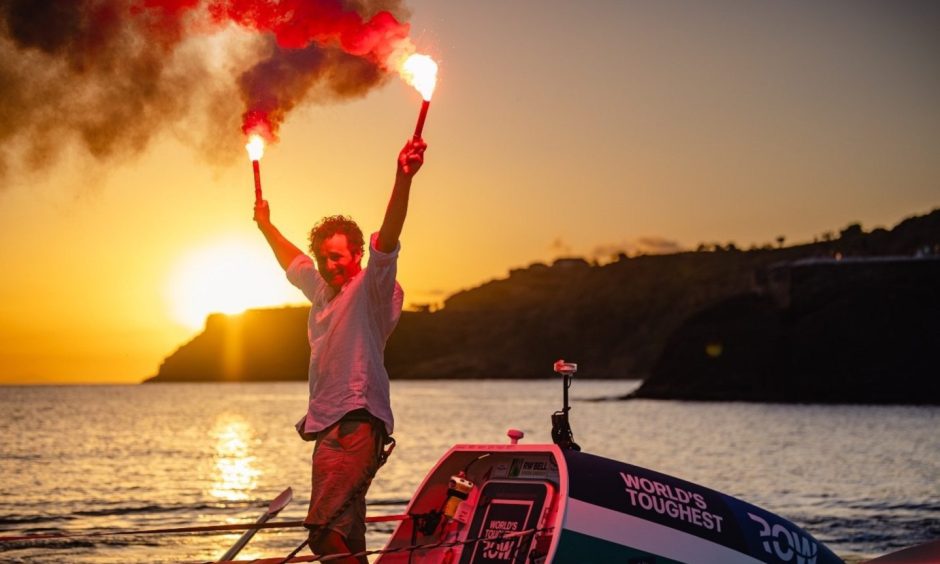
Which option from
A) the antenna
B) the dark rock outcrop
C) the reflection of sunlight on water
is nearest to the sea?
the reflection of sunlight on water

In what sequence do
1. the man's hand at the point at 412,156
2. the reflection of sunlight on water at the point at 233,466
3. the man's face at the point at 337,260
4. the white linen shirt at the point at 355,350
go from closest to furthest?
the man's hand at the point at 412,156 < the white linen shirt at the point at 355,350 < the man's face at the point at 337,260 < the reflection of sunlight on water at the point at 233,466

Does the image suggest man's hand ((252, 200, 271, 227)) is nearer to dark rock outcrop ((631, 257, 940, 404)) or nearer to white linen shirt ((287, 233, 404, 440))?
white linen shirt ((287, 233, 404, 440))

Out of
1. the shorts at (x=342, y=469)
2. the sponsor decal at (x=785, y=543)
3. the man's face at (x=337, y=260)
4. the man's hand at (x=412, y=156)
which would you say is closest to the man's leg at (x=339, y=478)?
the shorts at (x=342, y=469)

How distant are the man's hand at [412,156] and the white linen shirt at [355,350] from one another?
0.60m

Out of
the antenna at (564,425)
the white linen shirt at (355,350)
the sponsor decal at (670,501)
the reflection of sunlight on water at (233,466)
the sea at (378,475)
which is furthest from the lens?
the reflection of sunlight on water at (233,466)

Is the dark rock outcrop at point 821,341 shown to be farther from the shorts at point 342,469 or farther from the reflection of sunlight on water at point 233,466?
the shorts at point 342,469

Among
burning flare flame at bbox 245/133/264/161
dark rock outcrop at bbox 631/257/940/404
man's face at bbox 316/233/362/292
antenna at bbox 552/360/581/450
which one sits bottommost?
antenna at bbox 552/360/581/450

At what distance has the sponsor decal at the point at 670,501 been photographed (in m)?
8.74

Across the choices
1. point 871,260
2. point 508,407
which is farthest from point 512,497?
point 871,260

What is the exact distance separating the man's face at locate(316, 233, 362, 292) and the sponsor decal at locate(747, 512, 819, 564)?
3.78m

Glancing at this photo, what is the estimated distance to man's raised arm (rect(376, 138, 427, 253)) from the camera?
20.9 feet

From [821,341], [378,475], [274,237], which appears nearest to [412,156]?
[274,237]

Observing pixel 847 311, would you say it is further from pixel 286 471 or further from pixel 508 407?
pixel 286 471

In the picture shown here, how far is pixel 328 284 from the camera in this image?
7.20 m
